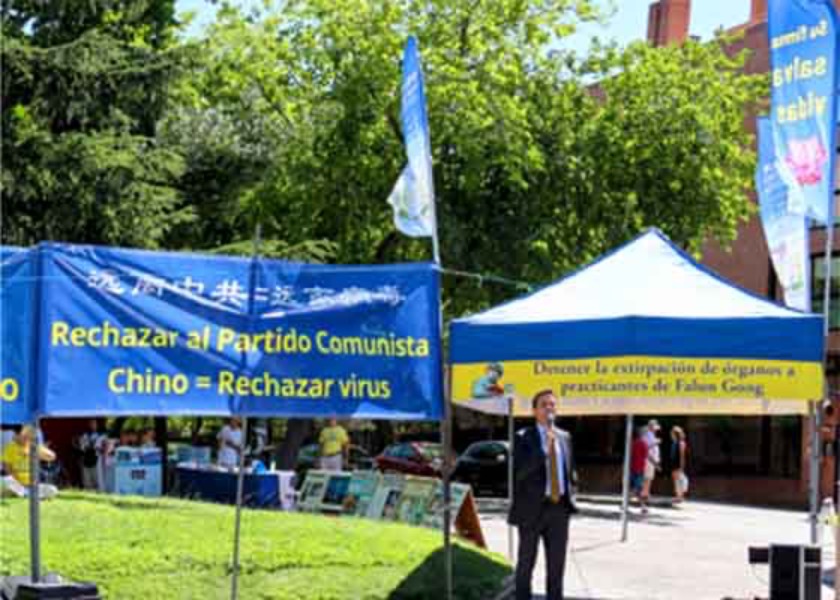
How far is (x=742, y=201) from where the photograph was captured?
94.5ft

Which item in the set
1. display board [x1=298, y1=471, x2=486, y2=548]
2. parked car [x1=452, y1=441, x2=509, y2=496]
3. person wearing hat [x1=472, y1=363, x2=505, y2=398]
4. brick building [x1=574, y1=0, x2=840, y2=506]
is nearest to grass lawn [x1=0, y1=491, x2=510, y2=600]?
display board [x1=298, y1=471, x2=486, y2=548]

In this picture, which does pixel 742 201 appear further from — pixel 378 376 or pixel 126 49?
pixel 378 376

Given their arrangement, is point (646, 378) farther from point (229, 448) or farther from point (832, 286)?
point (832, 286)

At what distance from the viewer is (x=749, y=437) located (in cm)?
3816

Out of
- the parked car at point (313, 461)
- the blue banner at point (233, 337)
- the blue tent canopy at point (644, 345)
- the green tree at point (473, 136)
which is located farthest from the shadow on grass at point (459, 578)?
the parked car at point (313, 461)

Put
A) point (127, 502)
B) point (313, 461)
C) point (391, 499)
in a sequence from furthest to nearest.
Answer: point (313, 461), point (391, 499), point (127, 502)

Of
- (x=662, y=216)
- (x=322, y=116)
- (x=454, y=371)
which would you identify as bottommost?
(x=454, y=371)

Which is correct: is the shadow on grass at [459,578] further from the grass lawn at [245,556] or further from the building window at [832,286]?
the building window at [832,286]

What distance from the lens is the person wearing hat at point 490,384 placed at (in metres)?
11.3

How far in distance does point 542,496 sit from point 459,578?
1846 millimetres

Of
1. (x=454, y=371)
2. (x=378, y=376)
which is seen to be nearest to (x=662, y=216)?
(x=454, y=371)

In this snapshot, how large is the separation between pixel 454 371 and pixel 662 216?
16485mm

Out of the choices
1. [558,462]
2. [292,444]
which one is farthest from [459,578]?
[292,444]

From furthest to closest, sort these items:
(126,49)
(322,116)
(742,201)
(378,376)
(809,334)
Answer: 1. (742,201)
2. (322,116)
3. (126,49)
4. (809,334)
5. (378,376)
